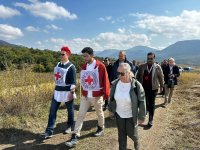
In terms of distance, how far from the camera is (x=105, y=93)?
7.47m

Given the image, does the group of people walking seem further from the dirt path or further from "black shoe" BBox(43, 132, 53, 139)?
the dirt path

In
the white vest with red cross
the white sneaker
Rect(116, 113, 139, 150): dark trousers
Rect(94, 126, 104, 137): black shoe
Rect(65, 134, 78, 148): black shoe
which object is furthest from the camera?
the white sneaker

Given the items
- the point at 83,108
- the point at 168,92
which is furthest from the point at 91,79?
the point at 168,92

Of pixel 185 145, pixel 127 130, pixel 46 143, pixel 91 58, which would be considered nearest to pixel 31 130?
pixel 46 143

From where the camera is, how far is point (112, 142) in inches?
307

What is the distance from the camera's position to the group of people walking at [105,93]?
19.4ft

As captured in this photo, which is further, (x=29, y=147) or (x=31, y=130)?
(x=31, y=130)

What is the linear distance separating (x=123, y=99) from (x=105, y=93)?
1615mm

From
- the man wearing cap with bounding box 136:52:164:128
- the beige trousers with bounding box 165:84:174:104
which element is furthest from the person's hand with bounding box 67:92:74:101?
the beige trousers with bounding box 165:84:174:104

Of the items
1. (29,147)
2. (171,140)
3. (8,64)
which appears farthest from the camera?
(8,64)

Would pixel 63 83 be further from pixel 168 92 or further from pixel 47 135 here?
pixel 168 92

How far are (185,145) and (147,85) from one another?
2.20 metres

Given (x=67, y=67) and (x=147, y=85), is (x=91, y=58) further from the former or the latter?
(x=147, y=85)

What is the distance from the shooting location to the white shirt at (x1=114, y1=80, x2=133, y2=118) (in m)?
5.88
